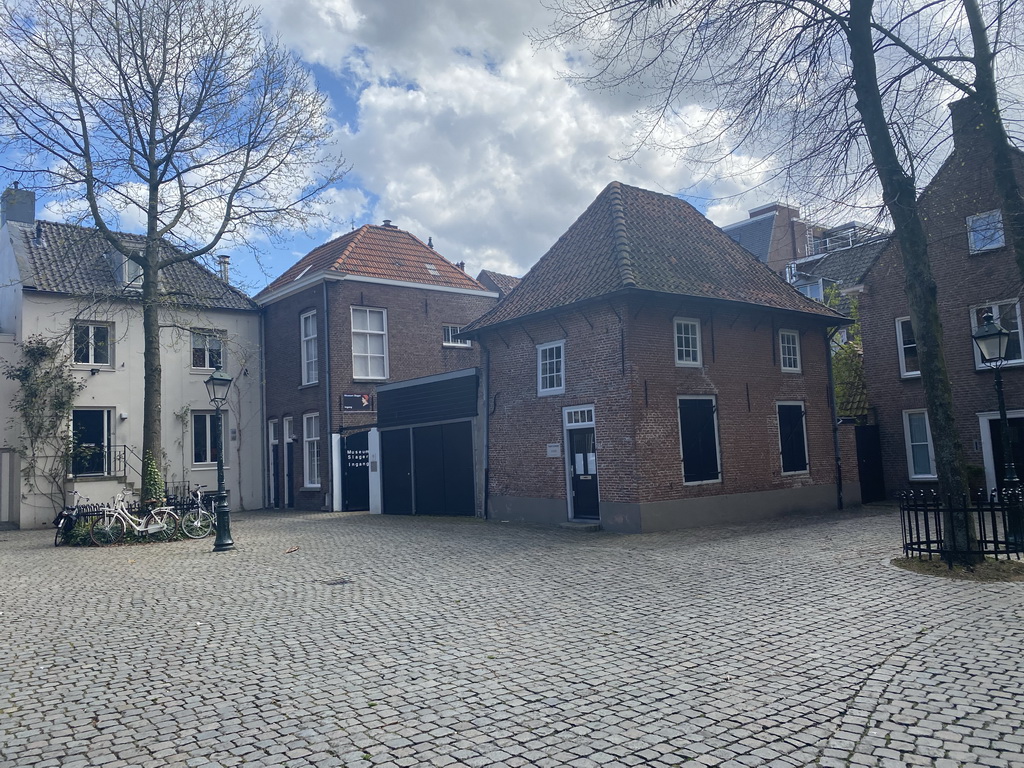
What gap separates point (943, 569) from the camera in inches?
389

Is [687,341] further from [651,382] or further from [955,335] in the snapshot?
[955,335]

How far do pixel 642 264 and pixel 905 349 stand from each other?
409 inches

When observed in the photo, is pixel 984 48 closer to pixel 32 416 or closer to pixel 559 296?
pixel 559 296

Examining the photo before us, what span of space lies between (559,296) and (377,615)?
33.2 feet

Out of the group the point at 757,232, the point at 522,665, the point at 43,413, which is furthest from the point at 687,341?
the point at 757,232

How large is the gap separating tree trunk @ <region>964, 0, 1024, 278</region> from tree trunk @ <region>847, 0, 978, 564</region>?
111 centimetres

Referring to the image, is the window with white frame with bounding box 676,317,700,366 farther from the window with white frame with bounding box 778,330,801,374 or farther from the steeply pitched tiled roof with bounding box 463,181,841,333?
the window with white frame with bounding box 778,330,801,374

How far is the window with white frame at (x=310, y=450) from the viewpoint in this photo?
80.6 ft

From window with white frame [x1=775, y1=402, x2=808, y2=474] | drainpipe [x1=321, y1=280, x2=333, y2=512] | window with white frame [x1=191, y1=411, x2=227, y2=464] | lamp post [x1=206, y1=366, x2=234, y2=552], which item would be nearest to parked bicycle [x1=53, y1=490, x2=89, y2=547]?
lamp post [x1=206, y1=366, x2=234, y2=552]

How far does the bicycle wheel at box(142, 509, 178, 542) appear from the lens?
16953 millimetres

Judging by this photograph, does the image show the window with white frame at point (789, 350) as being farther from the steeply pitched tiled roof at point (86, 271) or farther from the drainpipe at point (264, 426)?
the drainpipe at point (264, 426)

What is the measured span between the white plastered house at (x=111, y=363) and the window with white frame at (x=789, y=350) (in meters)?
16.2

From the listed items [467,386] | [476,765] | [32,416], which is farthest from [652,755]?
[32,416]

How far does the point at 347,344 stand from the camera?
77.8 feet
